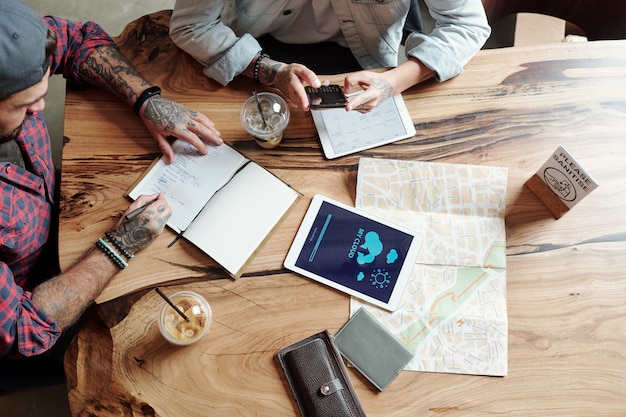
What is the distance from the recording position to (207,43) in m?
1.26

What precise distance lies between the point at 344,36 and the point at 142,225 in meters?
0.84

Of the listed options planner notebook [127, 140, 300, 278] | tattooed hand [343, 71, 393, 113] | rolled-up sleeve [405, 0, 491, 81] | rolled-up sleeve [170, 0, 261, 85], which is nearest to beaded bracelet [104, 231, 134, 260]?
planner notebook [127, 140, 300, 278]

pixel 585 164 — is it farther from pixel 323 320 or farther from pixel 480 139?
pixel 323 320

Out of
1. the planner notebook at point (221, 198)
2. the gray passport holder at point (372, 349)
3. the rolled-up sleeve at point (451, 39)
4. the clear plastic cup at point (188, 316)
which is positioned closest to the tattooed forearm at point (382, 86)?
the rolled-up sleeve at point (451, 39)

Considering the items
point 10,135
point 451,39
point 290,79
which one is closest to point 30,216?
point 10,135

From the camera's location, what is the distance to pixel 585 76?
1.31 meters

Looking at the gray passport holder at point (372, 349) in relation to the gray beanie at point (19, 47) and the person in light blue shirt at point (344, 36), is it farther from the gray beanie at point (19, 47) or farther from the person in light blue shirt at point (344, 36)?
the gray beanie at point (19, 47)

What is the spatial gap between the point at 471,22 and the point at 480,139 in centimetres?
34

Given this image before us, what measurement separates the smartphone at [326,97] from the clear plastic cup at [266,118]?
7 cm

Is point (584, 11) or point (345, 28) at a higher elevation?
point (345, 28)

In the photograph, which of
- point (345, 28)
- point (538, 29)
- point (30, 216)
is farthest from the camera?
point (538, 29)

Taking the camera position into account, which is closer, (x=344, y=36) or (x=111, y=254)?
(x=111, y=254)

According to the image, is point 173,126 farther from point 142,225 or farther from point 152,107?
point 142,225

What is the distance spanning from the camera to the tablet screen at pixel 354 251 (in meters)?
1.11
